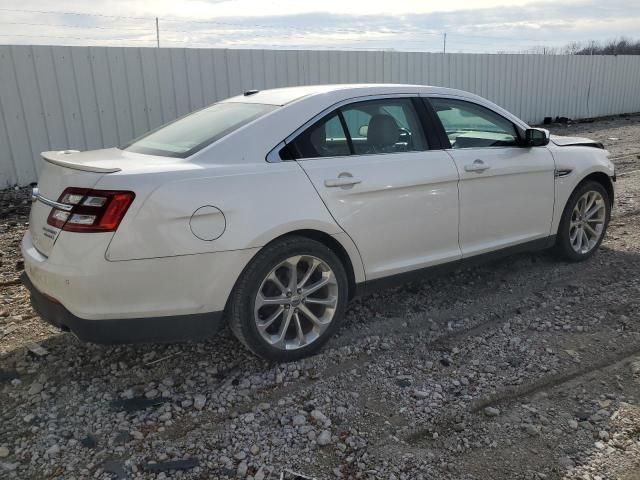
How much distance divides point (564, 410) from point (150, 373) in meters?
2.37

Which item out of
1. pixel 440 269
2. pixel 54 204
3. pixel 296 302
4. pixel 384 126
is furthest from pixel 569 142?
pixel 54 204

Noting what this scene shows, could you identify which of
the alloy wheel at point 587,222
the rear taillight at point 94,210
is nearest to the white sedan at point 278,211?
the rear taillight at point 94,210

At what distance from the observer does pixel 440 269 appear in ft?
13.8

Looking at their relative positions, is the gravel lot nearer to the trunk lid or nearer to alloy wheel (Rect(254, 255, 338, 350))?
alloy wheel (Rect(254, 255, 338, 350))

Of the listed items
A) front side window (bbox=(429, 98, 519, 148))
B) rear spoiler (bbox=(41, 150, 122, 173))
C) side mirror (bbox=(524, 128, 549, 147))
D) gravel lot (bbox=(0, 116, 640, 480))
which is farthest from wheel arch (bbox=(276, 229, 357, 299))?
side mirror (bbox=(524, 128, 549, 147))

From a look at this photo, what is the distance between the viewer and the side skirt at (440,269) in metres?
3.88

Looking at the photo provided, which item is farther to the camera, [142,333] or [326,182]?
[326,182]

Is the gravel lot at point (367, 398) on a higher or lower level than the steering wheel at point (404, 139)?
lower

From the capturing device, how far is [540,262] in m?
5.35

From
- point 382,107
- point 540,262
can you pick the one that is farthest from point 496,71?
point 382,107

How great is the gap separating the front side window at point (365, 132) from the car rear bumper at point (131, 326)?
1.13m

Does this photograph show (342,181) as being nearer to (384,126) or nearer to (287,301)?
(384,126)

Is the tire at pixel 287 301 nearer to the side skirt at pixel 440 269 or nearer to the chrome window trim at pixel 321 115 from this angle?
the side skirt at pixel 440 269

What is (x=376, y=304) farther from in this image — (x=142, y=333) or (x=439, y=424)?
(x=142, y=333)
